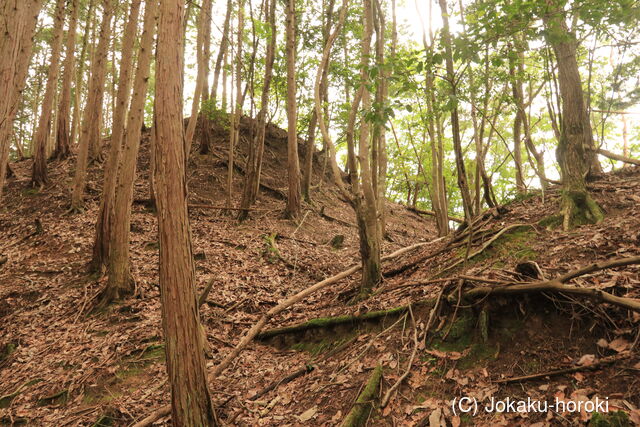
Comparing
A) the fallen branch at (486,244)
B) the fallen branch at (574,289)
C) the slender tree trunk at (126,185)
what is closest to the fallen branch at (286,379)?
the fallen branch at (574,289)

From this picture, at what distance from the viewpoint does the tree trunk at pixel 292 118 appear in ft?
37.1

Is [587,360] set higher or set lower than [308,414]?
higher

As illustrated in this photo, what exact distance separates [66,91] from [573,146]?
1488 centimetres

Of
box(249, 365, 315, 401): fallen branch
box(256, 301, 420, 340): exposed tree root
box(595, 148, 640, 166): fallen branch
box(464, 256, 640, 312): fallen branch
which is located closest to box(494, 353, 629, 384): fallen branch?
box(464, 256, 640, 312): fallen branch

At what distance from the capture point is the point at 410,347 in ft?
14.3

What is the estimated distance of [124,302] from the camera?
7320 mm

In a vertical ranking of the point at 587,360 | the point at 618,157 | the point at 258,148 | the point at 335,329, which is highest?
the point at 258,148

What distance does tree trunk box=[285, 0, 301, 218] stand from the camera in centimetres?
1131

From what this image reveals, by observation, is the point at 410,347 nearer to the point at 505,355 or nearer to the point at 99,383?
the point at 505,355

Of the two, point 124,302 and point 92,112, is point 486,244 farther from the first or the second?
point 92,112

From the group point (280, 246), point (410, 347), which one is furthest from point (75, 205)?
point (410, 347)

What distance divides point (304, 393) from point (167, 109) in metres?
3.49

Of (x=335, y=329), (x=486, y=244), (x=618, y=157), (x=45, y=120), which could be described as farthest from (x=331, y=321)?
(x=45, y=120)

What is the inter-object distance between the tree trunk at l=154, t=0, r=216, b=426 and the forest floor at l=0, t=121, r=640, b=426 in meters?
1.11
